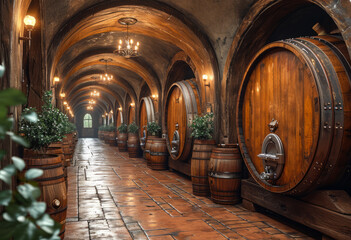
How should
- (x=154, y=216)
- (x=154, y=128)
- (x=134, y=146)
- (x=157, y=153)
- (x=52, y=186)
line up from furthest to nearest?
(x=134, y=146) < (x=154, y=128) < (x=157, y=153) < (x=154, y=216) < (x=52, y=186)

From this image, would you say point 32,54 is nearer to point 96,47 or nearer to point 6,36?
point 6,36

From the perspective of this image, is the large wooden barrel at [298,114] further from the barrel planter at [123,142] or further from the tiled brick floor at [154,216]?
the barrel planter at [123,142]

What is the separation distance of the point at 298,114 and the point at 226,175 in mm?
1616

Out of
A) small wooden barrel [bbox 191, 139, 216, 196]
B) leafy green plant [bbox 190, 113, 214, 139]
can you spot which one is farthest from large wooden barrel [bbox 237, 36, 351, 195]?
leafy green plant [bbox 190, 113, 214, 139]

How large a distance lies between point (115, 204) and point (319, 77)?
11.0 ft

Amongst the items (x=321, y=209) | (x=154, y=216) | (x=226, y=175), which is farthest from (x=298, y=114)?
(x=154, y=216)

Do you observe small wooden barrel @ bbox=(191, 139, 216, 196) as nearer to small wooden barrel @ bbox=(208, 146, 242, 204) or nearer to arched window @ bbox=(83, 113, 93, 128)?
small wooden barrel @ bbox=(208, 146, 242, 204)

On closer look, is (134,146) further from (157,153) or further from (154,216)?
(154,216)

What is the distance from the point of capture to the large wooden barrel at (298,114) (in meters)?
2.78

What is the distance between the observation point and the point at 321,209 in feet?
10.1

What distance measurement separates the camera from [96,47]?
32.0ft

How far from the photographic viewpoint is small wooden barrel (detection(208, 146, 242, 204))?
14.8 ft

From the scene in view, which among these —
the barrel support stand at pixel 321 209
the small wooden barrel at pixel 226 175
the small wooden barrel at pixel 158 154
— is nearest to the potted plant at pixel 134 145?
the small wooden barrel at pixel 158 154

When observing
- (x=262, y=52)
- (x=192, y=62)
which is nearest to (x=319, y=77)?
→ (x=262, y=52)
